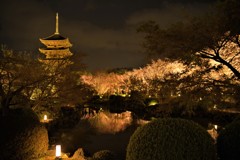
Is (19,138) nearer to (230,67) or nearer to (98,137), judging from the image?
(230,67)

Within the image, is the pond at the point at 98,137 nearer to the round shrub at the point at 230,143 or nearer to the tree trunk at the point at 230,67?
the tree trunk at the point at 230,67

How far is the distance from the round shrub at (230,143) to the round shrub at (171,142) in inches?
27.2

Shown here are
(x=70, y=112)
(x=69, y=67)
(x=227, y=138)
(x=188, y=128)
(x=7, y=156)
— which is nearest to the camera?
(x=188, y=128)

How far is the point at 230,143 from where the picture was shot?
16.7 ft

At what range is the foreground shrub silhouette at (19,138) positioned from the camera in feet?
22.0

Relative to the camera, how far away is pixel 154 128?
4586mm

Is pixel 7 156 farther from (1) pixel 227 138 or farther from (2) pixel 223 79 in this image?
(2) pixel 223 79

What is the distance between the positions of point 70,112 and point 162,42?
20.5 meters

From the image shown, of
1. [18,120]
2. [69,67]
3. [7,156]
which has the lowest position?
[7,156]

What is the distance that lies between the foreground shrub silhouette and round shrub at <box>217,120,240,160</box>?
4.80 metres

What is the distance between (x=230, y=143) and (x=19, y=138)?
5190 millimetres

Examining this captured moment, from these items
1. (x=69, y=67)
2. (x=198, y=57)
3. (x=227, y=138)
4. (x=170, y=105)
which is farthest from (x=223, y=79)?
(x=69, y=67)

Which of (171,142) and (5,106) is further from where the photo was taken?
(5,106)

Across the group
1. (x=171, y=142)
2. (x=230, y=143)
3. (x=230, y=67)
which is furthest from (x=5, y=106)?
(x=230, y=67)
